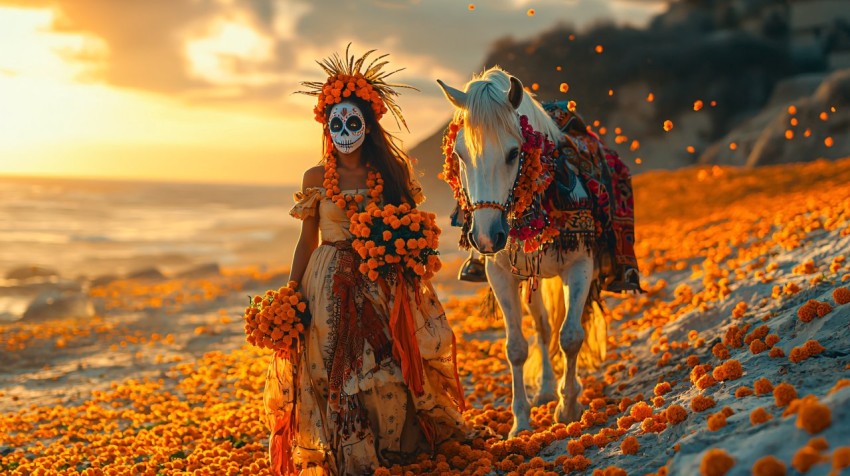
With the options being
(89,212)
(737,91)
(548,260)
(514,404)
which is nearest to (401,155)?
(548,260)

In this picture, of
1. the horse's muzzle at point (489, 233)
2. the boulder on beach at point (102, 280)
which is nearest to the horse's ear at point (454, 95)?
the horse's muzzle at point (489, 233)

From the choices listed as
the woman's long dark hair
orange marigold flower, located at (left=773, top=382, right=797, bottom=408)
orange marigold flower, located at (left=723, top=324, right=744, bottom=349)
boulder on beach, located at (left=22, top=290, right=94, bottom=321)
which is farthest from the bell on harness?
boulder on beach, located at (left=22, top=290, right=94, bottom=321)

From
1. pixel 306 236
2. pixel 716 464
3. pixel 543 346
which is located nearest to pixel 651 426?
pixel 716 464

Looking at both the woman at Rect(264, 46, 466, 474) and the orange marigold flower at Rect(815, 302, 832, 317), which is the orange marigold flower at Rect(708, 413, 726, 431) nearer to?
the orange marigold flower at Rect(815, 302, 832, 317)

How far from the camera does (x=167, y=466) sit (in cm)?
630

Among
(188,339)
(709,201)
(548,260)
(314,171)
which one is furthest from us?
(709,201)

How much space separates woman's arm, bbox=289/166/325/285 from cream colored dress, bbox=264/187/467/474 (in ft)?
0.26

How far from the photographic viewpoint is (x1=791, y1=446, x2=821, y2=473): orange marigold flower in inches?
121

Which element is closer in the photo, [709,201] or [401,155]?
[401,155]

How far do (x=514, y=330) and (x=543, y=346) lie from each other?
136 cm

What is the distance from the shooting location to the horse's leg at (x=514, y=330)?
6.06 meters

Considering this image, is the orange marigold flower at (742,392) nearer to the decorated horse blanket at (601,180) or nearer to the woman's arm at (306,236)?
the decorated horse blanket at (601,180)

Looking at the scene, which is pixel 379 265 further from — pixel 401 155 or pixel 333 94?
pixel 333 94

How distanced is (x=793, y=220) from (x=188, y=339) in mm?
11112
